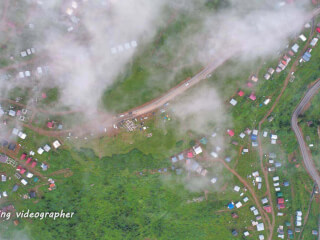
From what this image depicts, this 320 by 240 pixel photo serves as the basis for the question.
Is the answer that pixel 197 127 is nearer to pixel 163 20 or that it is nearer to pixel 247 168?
pixel 247 168

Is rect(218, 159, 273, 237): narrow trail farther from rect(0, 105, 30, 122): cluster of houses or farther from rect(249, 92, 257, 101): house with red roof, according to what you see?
rect(0, 105, 30, 122): cluster of houses

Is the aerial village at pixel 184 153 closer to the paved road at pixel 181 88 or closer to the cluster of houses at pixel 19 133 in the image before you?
the cluster of houses at pixel 19 133

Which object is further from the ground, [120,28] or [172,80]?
[120,28]

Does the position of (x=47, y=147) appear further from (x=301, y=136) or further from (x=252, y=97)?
(x=301, y=136)

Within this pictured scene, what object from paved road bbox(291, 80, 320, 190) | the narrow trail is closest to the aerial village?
the narrow trail

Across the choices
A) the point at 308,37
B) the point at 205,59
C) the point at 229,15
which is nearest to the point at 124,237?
the point at 205,59

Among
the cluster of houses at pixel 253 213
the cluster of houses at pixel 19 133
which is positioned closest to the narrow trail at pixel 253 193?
the cluster of houses at pixel 253 213

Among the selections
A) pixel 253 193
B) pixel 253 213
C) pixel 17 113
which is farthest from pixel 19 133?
pixel 253 213
